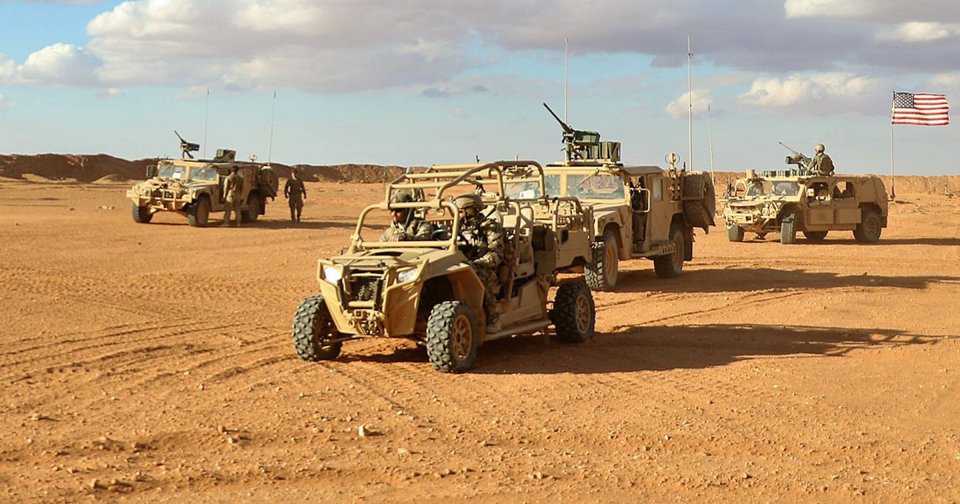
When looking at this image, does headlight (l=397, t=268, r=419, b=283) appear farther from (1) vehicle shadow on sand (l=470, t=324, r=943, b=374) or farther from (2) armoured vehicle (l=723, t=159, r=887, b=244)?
(2) armoured vehicle (l=723, t=159, r=887, b=244)

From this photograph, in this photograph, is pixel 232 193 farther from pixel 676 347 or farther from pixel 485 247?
pixel 485 247

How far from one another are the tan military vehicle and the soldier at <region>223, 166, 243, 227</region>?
18.3 metres

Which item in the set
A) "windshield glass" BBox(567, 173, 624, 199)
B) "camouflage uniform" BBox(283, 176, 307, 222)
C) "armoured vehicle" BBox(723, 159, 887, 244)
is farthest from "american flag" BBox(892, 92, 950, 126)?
"windshield glass" BBox(567, 173, 624, 199)

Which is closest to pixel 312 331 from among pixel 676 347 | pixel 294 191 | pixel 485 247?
pixel 485 247

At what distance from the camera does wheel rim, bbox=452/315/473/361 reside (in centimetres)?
1007

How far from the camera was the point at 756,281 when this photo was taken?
18.2 m

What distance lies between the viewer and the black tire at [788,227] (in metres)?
26.5

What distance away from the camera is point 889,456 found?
7699 mm

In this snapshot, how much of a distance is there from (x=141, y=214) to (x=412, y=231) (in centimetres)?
1981

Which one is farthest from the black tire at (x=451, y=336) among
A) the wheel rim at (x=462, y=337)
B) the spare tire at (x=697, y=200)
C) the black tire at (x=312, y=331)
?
the spare tire at (x=697, y=200)

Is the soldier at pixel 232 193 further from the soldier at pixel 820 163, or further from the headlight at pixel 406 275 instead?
the headlight at pixel 406 275

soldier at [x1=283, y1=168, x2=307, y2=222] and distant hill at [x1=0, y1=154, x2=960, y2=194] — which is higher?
distant hill at [x1=0, y1=154, x2=960, y2=194]

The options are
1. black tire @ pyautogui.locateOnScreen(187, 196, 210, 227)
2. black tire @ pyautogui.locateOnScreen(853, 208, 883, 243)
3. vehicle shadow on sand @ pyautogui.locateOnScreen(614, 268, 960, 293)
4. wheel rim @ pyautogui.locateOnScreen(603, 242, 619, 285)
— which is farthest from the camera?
black tire @ pyautogui.locateOnScreen(187, 196, 210, 227)

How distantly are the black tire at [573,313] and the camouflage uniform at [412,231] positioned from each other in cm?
164
